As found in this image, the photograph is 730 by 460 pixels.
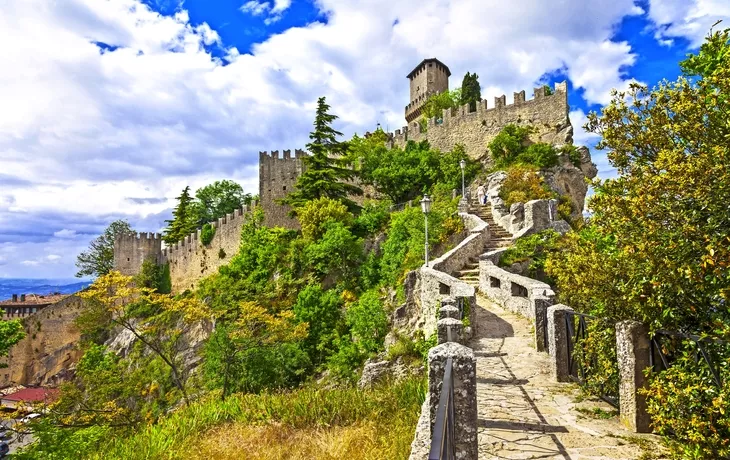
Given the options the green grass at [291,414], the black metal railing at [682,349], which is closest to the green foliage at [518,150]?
the green grass at [291,414]

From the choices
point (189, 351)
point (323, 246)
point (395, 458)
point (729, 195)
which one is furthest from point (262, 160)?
point (729, 195)

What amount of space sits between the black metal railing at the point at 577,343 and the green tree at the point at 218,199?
4615 cm

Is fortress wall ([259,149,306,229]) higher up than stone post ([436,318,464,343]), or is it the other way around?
fortress wall ([259,149,306,229])

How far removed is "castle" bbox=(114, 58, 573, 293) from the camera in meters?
30.5

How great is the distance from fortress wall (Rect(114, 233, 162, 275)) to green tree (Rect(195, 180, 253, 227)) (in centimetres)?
847

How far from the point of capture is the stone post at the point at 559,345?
685 cm

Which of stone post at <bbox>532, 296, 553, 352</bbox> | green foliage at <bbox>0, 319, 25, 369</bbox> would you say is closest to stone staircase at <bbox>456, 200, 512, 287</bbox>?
stone post at <bbox>532, 296, 553, 352</bbox>

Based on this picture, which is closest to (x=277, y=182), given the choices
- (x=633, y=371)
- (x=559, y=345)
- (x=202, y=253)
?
(x=202, y=253)

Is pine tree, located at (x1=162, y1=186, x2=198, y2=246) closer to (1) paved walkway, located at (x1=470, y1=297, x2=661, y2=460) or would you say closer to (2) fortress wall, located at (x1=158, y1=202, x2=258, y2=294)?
(2) fortress wall, located at (x1=158, y1=202, x2=258, y2=294)

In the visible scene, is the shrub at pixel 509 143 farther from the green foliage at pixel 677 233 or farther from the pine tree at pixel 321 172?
the green foliage at pixel 677 233

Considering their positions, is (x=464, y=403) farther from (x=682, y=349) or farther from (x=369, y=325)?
(x=369, y=325)

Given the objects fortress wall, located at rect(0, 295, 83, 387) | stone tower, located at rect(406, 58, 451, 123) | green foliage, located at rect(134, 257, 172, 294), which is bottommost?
fortress wall, located at rect(0, 295, 83, 387)

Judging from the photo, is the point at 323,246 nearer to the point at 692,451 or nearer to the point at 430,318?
the point at 430,318

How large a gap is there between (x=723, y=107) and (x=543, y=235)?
47.4ft
